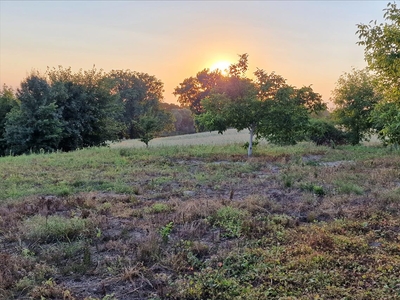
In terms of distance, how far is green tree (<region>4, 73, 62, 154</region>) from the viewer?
22.3 meters

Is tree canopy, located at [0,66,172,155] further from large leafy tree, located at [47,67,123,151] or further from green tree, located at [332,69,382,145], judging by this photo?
green tree, located at [332,69,382,145]

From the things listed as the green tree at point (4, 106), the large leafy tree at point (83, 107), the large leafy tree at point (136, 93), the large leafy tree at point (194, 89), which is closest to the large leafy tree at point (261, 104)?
the large leafy tree at point (83, 107)

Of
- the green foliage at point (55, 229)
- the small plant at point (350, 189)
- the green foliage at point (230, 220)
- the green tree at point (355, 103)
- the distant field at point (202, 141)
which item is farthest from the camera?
the distant field at point (202, 141)

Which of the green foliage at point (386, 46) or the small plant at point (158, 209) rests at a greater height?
the green foliage at point (386, 46)

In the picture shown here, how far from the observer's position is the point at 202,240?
15.5 ft

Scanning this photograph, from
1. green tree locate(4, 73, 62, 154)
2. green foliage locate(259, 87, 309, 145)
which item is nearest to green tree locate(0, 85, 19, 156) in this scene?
green tree locate(4, 73, 62, 154)

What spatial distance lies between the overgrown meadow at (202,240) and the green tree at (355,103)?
1337 centimetres

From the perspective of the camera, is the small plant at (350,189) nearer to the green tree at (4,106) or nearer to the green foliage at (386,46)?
the green foliage at (386,46)

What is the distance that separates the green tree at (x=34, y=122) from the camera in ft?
73.3

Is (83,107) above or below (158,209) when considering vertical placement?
above

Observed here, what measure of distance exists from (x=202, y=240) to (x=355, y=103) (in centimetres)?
1915

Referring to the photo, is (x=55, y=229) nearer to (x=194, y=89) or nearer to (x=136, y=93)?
(x=136, y=93)

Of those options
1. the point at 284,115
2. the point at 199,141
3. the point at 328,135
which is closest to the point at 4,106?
the point at 199,141

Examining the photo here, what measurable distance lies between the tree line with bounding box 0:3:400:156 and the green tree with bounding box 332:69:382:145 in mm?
57
